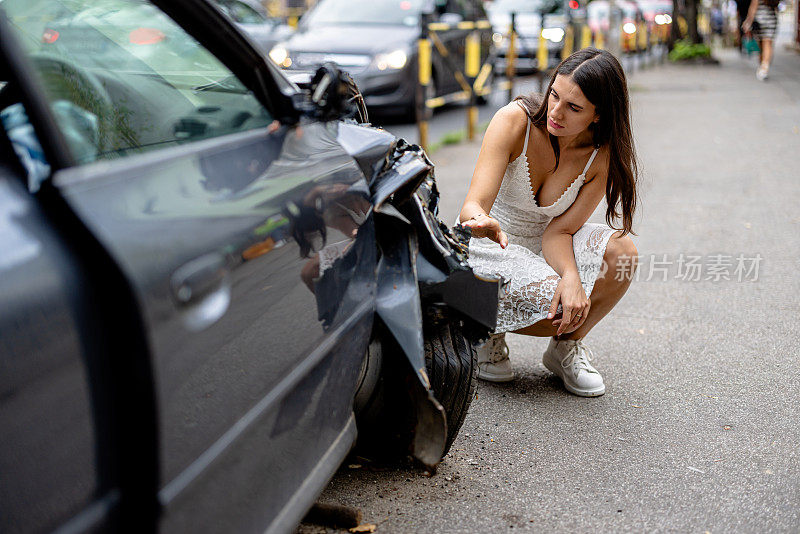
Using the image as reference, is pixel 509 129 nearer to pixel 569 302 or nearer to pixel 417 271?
pixel 569 302

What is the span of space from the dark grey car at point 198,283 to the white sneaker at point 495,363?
0.65 meters

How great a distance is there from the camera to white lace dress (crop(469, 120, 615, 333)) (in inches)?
107

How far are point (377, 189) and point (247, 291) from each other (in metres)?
0.70

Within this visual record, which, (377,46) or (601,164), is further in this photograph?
(377,46)

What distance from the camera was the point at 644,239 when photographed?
5.00 m

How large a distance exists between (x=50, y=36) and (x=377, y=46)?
22.5 feet

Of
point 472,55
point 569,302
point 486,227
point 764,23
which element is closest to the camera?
point 486,227

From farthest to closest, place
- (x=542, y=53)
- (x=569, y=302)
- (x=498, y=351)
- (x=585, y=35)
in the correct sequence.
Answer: (x=585, y=35) < (x=542, y=53) < (x=498, y=351) < (x=569, y=302)

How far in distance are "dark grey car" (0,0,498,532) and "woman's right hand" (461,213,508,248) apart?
0.15 m

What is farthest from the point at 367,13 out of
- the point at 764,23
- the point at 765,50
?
the point at 765,50

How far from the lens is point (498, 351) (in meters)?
3.00

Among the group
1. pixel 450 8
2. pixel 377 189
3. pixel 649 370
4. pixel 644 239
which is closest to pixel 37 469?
pixel 377 189

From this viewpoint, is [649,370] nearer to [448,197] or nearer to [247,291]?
[247,291]

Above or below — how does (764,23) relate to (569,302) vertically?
above
